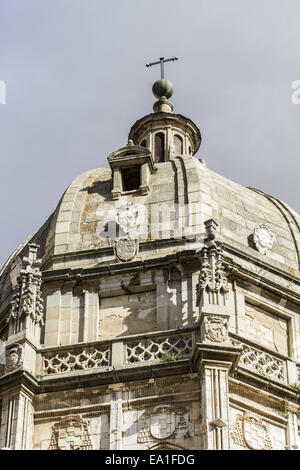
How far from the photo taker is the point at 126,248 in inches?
1858

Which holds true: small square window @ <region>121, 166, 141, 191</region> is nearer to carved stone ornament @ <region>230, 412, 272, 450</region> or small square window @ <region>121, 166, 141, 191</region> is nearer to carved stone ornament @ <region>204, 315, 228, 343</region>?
carved stone ornament @ <region>204, 315, 228, 343</region>

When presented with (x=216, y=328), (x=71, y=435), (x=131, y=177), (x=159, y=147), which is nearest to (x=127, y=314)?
(x=216, y=328)

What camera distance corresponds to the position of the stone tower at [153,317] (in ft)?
138

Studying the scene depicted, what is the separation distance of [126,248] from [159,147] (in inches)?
424

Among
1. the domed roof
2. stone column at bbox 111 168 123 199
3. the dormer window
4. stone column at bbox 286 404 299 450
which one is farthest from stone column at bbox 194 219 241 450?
the dormer window

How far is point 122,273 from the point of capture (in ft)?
153

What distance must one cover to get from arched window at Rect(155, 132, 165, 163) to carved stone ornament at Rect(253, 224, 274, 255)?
788 centimetres

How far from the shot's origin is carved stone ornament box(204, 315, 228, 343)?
1673 inches

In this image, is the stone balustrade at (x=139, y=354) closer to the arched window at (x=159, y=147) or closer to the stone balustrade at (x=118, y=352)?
the stone balustrade at (x=118, y=352)

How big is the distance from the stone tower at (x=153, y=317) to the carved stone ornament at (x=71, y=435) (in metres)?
0.04

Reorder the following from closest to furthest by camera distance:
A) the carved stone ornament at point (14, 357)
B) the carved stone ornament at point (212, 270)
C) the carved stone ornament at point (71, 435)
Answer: the carved stone ornament at point (71, 435) < the carved stone ornament at point (14, 357) < the carved stone ornament at point (212, 270)

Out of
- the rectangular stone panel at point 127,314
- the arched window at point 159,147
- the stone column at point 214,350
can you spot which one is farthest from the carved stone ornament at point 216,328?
the arched window at point 159,147
